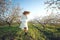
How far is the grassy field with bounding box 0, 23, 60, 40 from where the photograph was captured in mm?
7391

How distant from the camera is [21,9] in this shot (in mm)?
7652

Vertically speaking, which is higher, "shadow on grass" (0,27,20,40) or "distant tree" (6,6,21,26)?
"distant tree" (6,6,21,26)

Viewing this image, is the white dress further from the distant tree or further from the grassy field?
the distant tree

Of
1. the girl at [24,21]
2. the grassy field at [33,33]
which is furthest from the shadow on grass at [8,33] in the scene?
the girl at [24,21]

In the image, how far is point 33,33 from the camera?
7469mm

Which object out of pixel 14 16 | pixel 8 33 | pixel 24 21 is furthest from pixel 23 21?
pixel 8 33

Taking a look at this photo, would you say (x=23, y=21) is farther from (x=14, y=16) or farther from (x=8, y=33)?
(x=8, y=33)

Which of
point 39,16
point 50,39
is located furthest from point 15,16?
point 50,39

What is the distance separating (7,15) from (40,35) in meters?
1.26

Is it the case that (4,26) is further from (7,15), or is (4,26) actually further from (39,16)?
(39,16)

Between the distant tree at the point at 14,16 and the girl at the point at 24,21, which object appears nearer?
the girl at the point at 24,21

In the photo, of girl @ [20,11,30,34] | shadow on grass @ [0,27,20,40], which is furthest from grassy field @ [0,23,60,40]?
girl @ [20,11,30,34]

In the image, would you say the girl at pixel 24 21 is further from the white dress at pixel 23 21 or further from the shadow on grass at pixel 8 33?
the shadow on grass at pixel 8 33

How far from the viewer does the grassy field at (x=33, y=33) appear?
7.39m
